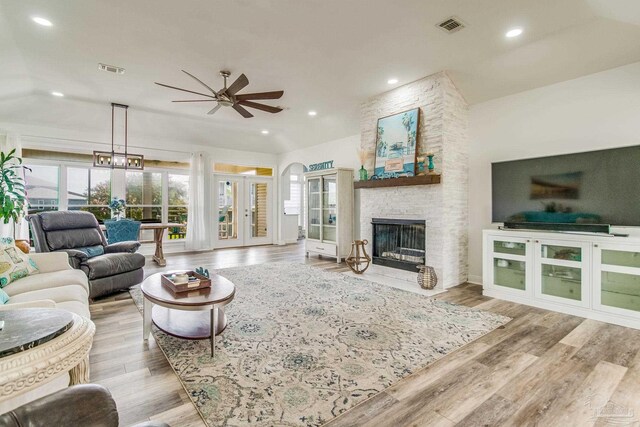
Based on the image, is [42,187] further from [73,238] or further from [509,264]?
[509,264]

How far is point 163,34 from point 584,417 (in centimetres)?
462

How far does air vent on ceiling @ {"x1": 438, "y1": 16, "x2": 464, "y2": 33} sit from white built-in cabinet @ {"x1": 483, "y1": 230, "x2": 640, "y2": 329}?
2.35m

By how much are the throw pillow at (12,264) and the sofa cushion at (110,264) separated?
2.10ft

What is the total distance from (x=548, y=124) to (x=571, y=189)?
3.14 ft

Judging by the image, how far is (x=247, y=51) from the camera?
141 inches

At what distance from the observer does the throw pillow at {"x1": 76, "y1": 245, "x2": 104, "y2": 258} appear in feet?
12.8

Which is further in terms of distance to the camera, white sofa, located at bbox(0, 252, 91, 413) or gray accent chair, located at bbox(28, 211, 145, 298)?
gray accent chair, located at bbox(28, 211, 145, 298)

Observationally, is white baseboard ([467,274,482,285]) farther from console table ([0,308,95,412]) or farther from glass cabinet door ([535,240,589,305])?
console table ([0,308,95,412])

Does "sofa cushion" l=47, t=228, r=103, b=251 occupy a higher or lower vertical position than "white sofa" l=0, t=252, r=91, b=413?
higher

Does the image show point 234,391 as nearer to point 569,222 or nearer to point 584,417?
point 584,417

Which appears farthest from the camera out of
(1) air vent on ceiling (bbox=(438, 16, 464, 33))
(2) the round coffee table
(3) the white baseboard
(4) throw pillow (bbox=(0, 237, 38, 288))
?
(3) the white baseboard

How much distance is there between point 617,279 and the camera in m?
2.97

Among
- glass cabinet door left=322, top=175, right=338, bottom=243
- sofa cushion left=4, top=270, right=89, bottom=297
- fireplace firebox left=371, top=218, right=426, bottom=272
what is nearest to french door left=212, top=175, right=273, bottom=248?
glass cabinet door left=322, top=175, right=338, bottom=243

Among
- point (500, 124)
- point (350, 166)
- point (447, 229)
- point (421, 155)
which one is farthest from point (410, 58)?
point (350, 166)
